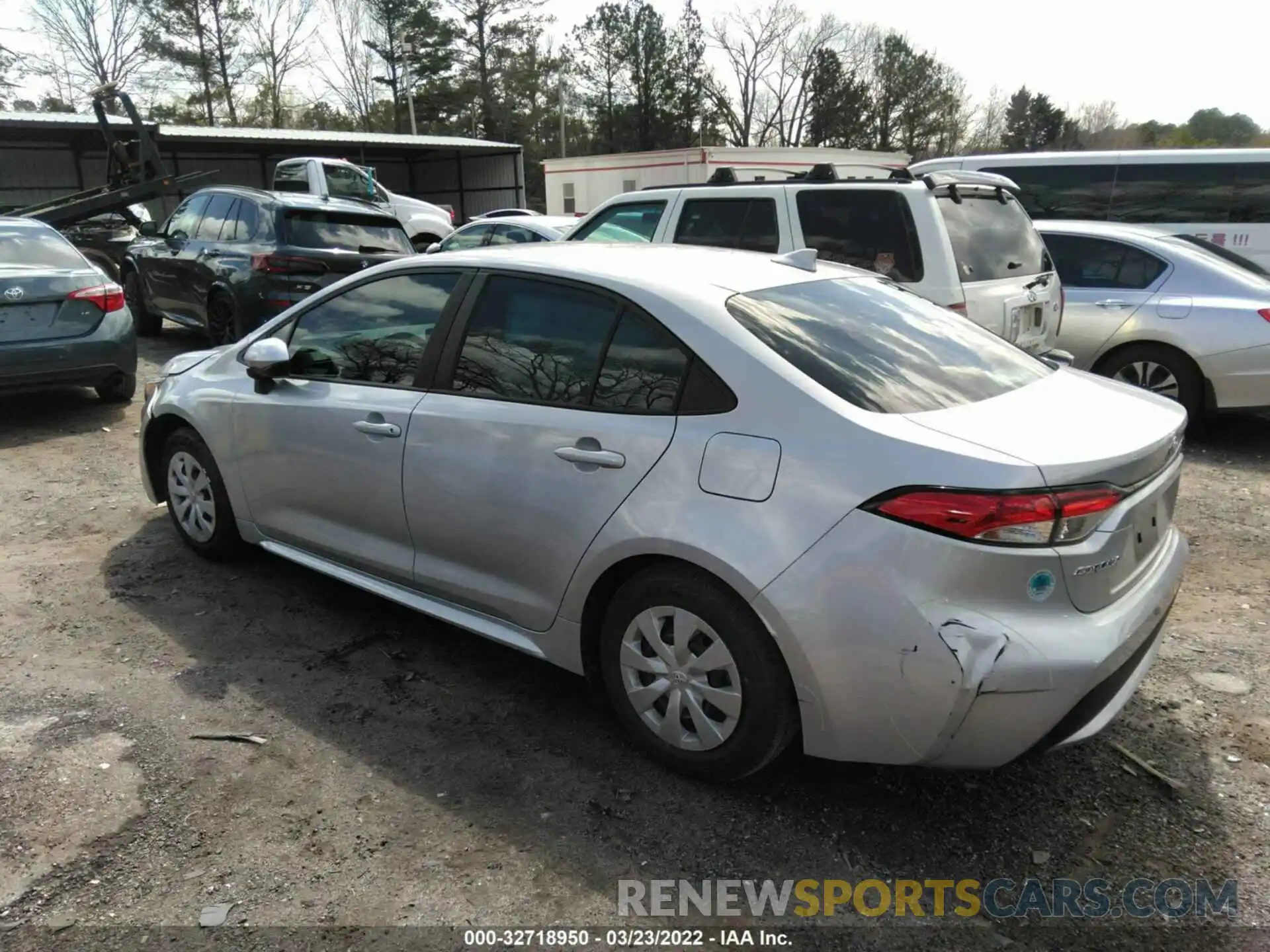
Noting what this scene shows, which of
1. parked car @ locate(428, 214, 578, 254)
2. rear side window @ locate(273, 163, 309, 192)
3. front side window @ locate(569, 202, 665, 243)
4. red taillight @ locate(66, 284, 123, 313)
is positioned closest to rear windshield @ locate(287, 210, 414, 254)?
parked car @ locate(428, 214, 578, 254)

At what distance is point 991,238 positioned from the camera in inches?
239

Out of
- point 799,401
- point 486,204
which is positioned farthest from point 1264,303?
point 486,204

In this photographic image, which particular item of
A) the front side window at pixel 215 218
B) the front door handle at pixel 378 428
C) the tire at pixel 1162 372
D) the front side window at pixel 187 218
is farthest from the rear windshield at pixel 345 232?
the tire at pixel 1162 372

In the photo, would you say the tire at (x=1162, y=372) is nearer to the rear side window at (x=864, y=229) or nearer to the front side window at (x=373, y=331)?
the rear side window at (x=864, y=229)

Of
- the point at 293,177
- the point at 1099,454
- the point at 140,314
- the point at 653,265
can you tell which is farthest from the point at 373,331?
the point at 293,177

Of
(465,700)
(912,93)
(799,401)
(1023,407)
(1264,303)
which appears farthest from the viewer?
(912,93)

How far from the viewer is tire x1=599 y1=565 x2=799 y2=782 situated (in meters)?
2.67

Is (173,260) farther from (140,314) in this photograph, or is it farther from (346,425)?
(346,425)

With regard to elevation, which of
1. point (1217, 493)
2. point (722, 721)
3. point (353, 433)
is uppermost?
point (353, 433)

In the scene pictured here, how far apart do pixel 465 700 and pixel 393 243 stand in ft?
23.6

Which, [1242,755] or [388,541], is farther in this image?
[388,541]

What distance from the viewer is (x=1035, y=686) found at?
2.38m

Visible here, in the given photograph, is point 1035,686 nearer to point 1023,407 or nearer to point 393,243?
point 1023,407

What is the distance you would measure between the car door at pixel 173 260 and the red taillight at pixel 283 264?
5.76 feet
